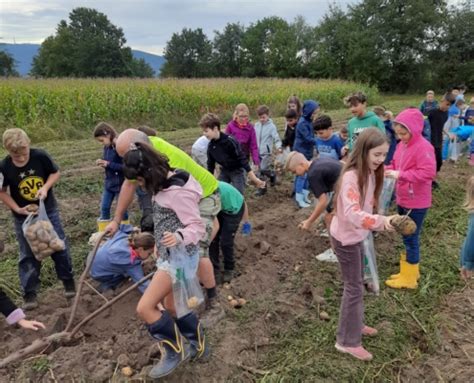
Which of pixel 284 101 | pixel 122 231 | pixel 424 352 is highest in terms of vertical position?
pixel 284 101

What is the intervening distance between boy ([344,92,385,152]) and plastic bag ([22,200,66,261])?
12.6ft

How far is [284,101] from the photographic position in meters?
20.4

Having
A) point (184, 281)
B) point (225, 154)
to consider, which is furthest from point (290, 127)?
point (184, 281)

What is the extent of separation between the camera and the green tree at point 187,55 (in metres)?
68.1

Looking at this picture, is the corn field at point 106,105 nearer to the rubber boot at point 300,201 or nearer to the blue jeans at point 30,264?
the rubber boot at point 300,201

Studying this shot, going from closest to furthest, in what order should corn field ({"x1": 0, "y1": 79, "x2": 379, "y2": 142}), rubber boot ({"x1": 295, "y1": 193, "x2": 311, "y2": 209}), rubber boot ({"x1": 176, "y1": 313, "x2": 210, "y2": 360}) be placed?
rubber boot ({"x1": 176, "y1": 313, "x2": 210, "y2": 360}) → rubber boot ({"x1": 295, "y1": 193, "x2": 311, "y2": 209}) → corn field ({"x1": 0, "y1": 79, "x2": 379, "y2": 142})

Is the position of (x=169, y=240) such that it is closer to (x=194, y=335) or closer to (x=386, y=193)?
(x=194, y=335)

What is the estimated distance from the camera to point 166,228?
2.76 meters

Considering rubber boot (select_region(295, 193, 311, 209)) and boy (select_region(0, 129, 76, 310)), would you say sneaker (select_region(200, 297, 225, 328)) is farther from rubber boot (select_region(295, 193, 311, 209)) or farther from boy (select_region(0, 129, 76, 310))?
rubber boot (select_region(295, 193, 311, 209))

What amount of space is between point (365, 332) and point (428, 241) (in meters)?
2.44

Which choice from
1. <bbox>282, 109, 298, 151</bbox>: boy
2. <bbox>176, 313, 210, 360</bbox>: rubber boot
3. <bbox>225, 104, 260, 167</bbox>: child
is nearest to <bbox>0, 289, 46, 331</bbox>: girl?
<bbox>176, 313, 210, 360</bbox>: rubber boot

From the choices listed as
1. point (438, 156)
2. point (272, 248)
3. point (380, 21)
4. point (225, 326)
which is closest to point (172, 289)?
point (225, 326)

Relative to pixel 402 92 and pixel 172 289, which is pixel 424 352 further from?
pixel 402 92

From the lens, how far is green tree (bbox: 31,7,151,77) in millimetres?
61344
